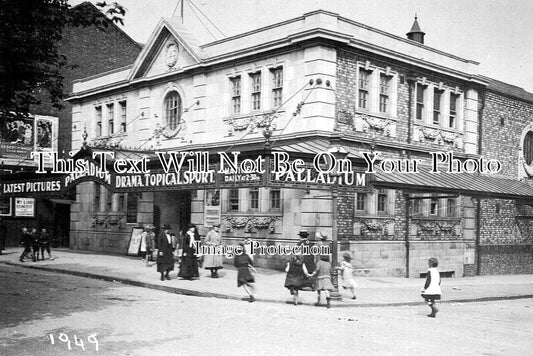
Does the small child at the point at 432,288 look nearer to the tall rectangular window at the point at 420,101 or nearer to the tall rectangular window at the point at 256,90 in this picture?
the tall rectangular window at the point at 256,90

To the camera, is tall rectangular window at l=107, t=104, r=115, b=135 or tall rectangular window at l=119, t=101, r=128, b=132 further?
tall rectangular window at l=107, t=104, r=115, b=135

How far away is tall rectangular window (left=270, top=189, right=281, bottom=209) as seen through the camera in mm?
22797

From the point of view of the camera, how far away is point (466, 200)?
27812mm

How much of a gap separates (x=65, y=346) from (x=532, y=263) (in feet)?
90.5

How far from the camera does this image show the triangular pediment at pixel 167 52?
27359mm

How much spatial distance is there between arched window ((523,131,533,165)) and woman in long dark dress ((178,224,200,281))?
2025 cm

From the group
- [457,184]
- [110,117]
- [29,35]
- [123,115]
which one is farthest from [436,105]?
[29,35]

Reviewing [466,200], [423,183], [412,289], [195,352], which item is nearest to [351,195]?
[423,183]

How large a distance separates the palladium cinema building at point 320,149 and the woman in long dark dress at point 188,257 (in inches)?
86.7

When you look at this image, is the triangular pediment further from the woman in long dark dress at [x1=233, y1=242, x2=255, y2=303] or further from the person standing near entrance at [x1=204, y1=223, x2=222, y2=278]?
the woman in long dark dress at [x1=233, y1=242, x2=255, y2=303]

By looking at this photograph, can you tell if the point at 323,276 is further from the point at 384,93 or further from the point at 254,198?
the point at 384,93

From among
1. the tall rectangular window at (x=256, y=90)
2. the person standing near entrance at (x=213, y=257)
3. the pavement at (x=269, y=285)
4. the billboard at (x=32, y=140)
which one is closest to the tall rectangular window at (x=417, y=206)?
the pavement at (x=269, y=285)

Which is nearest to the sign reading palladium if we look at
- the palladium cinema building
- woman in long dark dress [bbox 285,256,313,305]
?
the palladium cinema building

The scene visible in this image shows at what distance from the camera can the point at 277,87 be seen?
2358cm
